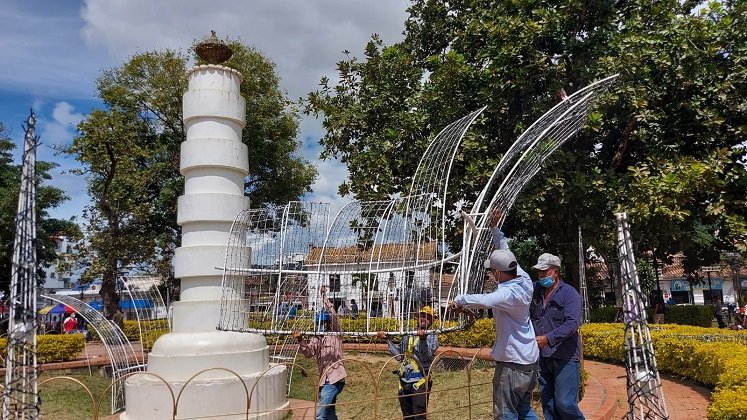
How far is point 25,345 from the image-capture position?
12.9 feet

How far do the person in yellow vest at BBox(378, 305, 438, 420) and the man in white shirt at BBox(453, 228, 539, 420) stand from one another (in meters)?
1.34

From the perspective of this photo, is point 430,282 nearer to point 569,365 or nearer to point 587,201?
point 569,365

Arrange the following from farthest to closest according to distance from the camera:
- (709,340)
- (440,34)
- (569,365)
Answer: (440,34) → (709,340) → (569,365)

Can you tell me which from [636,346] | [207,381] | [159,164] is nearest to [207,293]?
[207,381]

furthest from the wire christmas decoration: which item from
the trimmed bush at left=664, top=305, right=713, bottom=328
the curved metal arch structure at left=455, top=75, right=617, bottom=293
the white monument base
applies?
the trimmed bush at left=664, top=305, right=713, bottom=328

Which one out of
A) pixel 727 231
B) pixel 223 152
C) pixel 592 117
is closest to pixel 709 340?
pixel 727 231

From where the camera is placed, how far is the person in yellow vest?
18.5 feet

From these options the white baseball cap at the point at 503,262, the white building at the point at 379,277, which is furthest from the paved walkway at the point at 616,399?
the white baseball cap at the point at 503,262

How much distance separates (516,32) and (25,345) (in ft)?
34.2

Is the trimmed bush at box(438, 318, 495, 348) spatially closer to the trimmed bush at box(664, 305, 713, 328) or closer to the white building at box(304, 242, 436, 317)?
the white building at box(304, 242, 436, 317)

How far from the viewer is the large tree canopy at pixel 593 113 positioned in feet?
34.5

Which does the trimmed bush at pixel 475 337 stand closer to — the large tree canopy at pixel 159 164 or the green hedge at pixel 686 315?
the green hedge at pixel 686 315

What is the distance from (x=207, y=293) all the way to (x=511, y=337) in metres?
4.66

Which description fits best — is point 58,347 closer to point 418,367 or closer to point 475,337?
point 475,337
